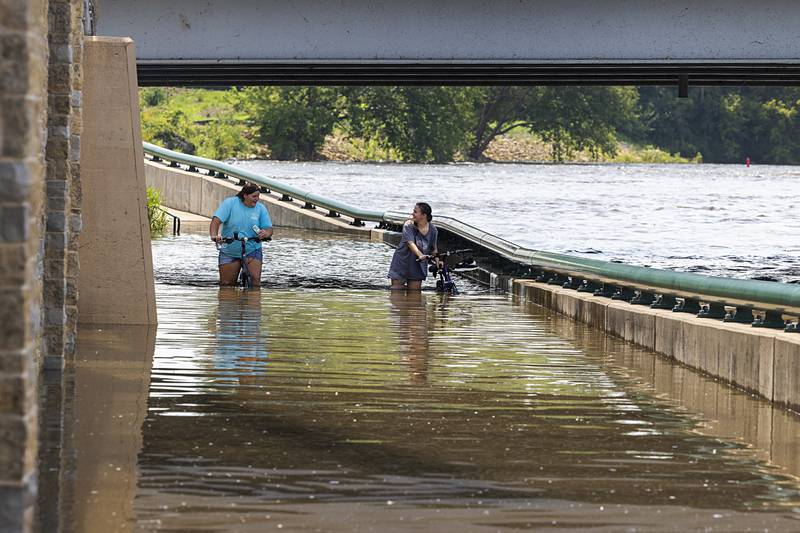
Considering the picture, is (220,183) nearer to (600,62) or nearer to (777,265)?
(777,265)

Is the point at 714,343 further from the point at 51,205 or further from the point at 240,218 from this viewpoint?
the point at 240,218

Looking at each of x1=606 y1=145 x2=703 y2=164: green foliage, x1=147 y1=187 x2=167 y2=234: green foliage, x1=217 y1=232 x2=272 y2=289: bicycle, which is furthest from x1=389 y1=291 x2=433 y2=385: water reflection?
x1=606 y1=145 x2=703 y2=164: green foliage

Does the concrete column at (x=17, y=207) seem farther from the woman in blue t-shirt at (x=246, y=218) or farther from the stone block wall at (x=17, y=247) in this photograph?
the woman in blue t-shirt at (x=246, y=218)

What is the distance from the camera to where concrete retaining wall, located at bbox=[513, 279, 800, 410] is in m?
11.3

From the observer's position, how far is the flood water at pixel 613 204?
147 ft

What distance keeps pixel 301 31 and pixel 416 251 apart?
5.71 meters

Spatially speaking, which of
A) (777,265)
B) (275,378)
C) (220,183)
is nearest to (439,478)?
(275,378)

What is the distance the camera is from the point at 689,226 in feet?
189

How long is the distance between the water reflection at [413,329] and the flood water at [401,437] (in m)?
0.06

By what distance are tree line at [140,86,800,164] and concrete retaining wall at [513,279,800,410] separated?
8131cm

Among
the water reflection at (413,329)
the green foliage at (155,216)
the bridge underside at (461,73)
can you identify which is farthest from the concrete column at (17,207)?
the green foliage at (155,216)

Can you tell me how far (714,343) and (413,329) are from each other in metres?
4.49

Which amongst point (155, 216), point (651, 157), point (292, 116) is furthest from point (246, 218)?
point (651, 157)

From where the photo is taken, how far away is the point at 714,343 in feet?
43.5
